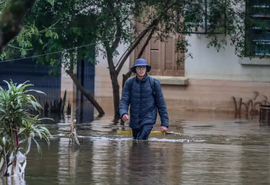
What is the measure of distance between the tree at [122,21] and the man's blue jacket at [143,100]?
230 inches

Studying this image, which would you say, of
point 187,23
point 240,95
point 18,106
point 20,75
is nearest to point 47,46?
point 187,23

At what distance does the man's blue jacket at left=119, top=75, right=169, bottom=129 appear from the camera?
11664mm

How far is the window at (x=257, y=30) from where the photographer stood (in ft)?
69.6

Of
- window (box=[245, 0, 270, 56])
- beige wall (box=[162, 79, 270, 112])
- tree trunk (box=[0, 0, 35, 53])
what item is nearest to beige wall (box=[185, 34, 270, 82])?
beige wall (box=[162, 79, 270, 112])

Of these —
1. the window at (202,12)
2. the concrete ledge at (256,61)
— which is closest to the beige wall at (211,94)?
the concrete ledge at (256,61)

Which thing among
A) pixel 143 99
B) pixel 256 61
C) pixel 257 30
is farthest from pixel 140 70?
pixel 256 61

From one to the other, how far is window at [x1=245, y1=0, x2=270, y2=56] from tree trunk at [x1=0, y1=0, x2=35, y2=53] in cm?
1665

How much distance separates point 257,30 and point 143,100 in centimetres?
1116

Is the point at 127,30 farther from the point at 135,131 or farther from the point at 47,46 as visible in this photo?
the point at 135,131

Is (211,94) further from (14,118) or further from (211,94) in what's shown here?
(14,118)

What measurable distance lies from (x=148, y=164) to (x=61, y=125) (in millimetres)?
8696

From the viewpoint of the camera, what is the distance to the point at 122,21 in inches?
750

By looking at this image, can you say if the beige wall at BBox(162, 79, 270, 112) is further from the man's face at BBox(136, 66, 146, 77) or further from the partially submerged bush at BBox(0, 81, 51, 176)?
the partially submerged bush at BBox(0, 81, 51, 176)

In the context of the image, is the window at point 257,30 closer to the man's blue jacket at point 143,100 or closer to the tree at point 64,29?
the tree at point 64,29
